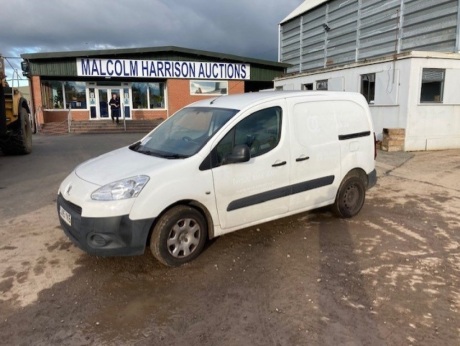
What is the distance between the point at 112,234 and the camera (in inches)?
139

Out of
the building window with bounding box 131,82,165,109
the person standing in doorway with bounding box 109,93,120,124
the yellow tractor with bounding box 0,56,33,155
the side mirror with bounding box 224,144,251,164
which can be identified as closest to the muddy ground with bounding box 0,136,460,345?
the side mirror with bounding box 224,144,251,164

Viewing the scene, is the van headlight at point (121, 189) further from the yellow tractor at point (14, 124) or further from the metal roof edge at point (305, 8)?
the metal roof edge at point (305, 8)

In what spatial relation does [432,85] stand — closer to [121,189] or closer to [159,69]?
[121,189]

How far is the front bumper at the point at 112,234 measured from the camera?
138 inches

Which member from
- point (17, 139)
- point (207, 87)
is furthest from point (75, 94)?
point (17, 139)

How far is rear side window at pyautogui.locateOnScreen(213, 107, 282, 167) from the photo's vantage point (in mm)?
4047

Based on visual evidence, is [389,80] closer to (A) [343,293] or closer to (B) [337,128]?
(B) [337,128]

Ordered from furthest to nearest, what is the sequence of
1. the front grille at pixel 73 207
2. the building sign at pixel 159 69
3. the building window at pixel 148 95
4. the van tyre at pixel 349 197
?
the building window at pixel 148 95, the building sign at pixel 159 69, the van tyre at pixel 349 197, the front grille at pixel 73 207

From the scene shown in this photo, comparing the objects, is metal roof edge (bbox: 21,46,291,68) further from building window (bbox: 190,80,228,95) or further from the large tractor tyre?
the large tractor tyre

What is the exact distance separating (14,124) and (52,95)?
1209 centimetres

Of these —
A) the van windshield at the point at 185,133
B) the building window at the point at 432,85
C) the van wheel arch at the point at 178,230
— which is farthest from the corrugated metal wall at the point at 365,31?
the van wheel arch at the point at 178,230

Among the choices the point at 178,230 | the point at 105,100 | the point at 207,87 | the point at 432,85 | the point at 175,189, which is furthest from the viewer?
the point at 207,87

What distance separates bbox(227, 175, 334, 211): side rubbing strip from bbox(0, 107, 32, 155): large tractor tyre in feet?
32.4

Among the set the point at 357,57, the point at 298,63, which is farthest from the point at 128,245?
the point at 298,63
